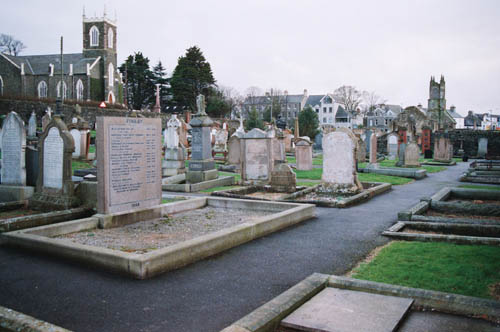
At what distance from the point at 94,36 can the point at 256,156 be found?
6018 cm

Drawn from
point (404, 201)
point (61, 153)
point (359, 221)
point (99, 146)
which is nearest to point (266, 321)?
point (99, 146)

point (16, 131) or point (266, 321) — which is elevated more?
point (16, 131)

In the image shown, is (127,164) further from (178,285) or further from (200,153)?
(200,153)

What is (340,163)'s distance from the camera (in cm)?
1361

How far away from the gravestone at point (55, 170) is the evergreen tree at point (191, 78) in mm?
63840

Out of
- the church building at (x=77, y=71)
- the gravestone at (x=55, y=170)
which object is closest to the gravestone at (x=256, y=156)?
the gravestone at (x=55, y=170)

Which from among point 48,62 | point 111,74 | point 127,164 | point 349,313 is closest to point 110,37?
point 111,74

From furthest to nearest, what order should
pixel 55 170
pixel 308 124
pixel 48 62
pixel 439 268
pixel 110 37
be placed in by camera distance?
pixel 110 37, pixel 48 62, pixel 308 124, pixel 55 170, pixel 439 268

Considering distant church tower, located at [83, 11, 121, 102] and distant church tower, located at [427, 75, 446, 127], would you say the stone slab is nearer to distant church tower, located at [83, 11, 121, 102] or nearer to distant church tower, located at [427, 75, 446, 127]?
distant church tower, located at [427, 75, 446, 127]

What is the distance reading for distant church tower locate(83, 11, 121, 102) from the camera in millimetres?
66062

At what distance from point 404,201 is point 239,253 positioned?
24.6 feet

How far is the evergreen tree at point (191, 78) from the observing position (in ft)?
242

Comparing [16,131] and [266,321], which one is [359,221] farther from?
[16,131]

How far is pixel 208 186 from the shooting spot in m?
15.5
